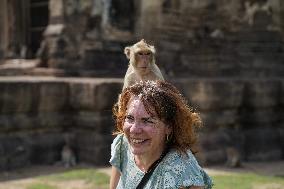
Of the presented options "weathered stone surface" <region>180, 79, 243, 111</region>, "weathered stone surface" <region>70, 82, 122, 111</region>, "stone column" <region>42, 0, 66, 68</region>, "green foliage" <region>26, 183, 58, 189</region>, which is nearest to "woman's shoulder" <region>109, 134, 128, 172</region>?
"green foliage" <region>26, 183, 58, 189</region>

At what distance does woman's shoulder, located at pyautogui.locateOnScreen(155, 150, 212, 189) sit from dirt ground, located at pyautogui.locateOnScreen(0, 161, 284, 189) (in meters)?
4.09

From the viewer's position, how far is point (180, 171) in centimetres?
214

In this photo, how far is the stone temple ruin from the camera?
24.8 ft

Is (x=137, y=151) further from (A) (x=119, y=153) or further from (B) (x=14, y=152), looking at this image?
(B) (x=14, y=152)

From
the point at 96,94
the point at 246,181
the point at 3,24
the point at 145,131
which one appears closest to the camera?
the point at 145,131

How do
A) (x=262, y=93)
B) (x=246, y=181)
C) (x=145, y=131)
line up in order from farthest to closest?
(x=262, y=93)
(x=246, y=181)
(x=145, y=131)

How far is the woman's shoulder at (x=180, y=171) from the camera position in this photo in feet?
6.93

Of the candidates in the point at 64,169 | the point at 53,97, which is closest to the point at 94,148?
the point at 64,169

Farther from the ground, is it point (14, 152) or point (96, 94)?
point (96, 94)

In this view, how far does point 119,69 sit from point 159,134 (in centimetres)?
809

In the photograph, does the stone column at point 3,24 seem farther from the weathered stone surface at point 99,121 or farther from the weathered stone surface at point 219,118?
the weathered stone surface at point 219,118

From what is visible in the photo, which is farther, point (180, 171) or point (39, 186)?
point (39, 186)

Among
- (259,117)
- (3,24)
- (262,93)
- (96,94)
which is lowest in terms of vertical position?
(259,117)

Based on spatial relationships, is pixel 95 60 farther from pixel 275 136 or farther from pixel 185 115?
pixel 185 115
